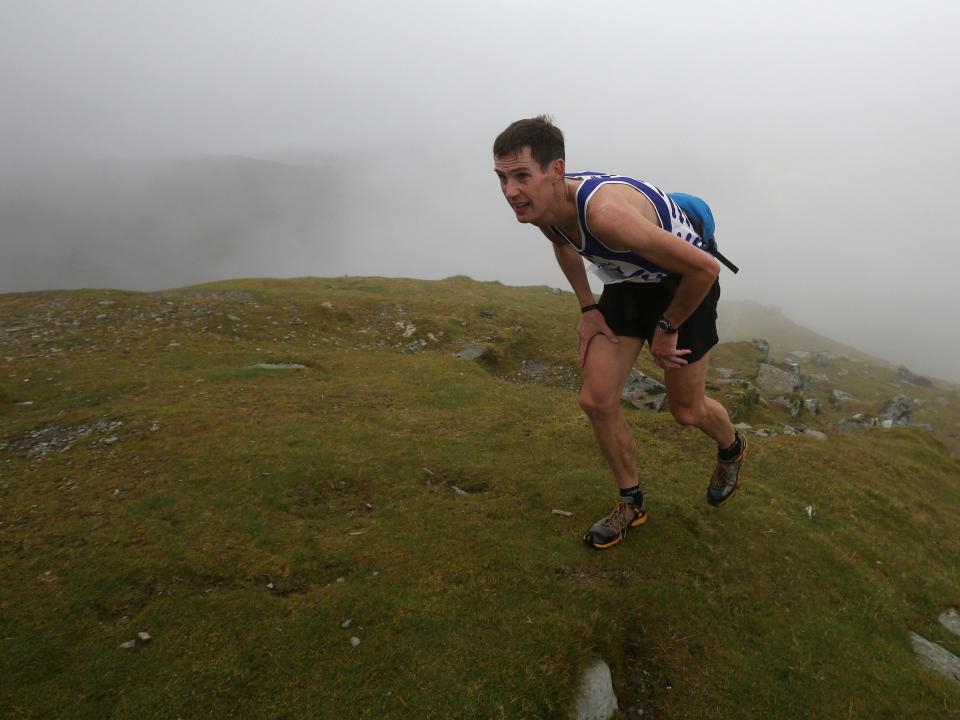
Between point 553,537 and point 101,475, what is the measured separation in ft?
27.6

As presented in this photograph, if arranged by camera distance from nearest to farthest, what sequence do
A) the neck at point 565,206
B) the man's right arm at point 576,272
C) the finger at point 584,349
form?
the neck at point 565,206 → the finger at point 584,349 → the man's right arm at point 576,272

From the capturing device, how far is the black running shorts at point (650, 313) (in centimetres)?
733

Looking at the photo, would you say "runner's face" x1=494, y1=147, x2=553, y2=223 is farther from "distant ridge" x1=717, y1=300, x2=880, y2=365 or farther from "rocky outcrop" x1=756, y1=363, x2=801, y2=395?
"distant ridge" x1=717, y1=300, x2=880, y2=365

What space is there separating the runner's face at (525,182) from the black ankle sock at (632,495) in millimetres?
4565

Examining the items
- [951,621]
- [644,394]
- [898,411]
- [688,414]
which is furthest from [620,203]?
[898,411]

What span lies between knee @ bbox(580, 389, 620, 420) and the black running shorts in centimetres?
94

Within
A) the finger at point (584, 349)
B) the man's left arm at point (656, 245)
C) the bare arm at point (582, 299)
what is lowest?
the finger at point (584, 349)

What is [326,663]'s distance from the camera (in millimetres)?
6023

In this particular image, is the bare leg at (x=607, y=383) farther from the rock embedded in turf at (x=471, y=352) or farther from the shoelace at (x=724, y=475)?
the rock embedded in turf at (x=471, y=352)

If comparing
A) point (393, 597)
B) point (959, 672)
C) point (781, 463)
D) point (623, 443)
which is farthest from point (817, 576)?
point (393, 597)

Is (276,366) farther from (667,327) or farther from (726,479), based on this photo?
(667,327)

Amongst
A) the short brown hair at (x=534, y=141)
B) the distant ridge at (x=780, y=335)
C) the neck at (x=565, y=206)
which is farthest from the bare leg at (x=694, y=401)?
the distant ridge at (x=780, y=335)

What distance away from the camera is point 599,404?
7488mm

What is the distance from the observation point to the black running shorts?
7328mm
